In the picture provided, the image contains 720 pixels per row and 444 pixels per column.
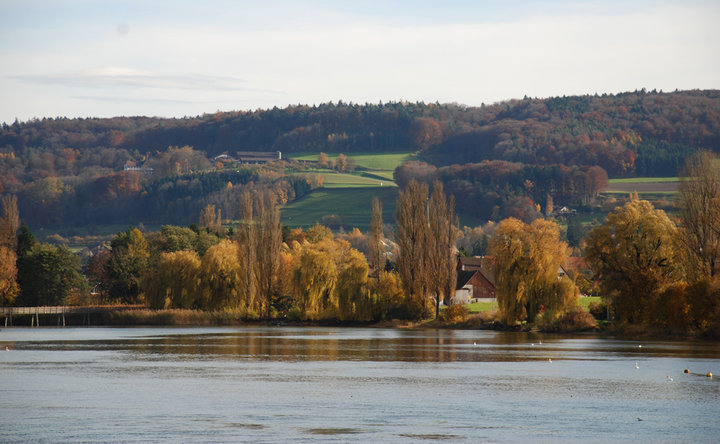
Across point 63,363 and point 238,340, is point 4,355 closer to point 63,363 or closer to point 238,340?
point 63,363

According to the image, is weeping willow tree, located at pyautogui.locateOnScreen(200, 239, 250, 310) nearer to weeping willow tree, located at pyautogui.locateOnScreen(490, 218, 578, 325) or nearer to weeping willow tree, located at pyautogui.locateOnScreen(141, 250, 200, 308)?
weeping willow tree, located at pyautogui.locateOnScreen(141, 250, 200, 308)

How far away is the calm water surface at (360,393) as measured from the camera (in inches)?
1080

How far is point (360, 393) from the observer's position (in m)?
35.8

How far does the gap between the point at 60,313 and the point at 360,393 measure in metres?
71.6

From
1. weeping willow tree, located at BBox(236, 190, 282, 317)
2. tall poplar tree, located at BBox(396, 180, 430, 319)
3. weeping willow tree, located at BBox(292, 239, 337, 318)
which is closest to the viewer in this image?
tall poplar tree, located at BBox(396, 180, 430, 319)

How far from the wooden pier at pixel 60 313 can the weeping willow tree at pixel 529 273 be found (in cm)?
4131

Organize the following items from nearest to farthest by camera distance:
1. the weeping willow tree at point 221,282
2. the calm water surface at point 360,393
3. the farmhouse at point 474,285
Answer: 1. the calm water surface at point 360,393
2. the weeping willow tree at point 221,282
3. the farmhouse at point 474,285

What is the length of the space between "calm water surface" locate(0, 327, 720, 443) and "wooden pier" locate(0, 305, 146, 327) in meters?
38.0

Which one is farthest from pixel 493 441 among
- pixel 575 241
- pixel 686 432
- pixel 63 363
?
pixel 575 241

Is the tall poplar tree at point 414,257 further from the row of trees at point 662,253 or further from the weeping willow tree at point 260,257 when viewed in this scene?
the row of trees at point 662,253

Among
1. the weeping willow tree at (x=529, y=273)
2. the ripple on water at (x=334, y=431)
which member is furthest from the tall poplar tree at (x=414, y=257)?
the ripple on water at (x=334, y=431)

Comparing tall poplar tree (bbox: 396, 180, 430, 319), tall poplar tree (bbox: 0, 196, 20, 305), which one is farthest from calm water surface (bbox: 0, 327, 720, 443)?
tall poplar tree (bbox: 0, 196, 20, 305)

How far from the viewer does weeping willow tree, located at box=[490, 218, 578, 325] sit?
2970 inches

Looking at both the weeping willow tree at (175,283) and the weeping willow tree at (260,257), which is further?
the weeping willow tree at (175,283)
